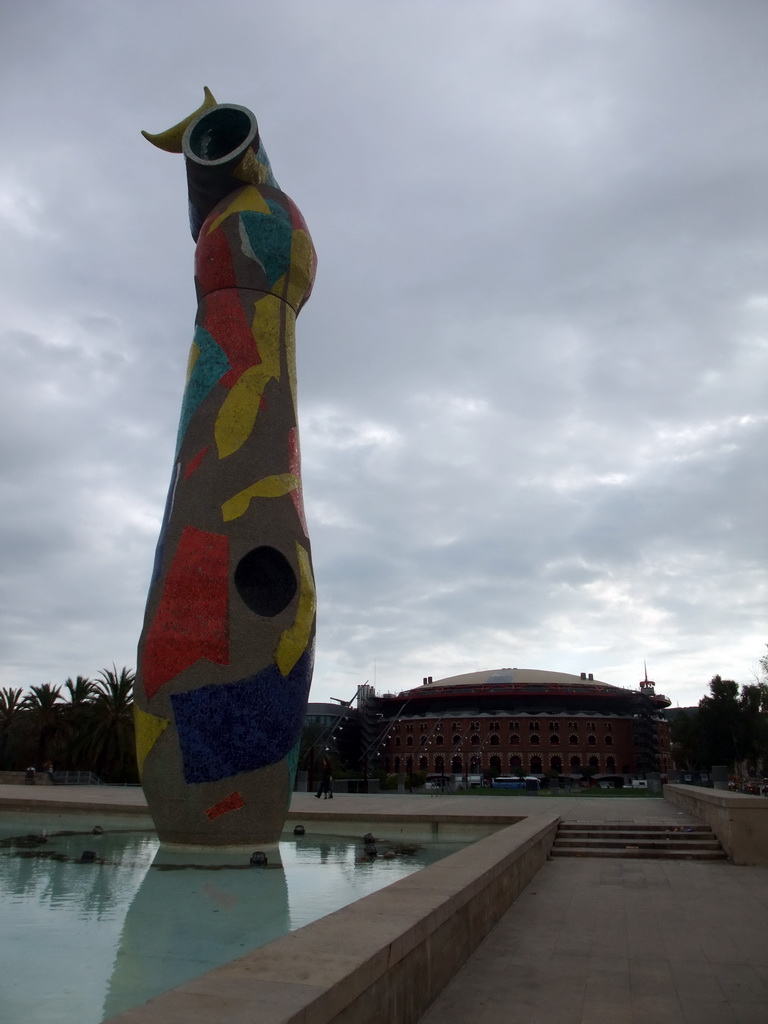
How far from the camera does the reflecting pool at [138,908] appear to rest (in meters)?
4.93

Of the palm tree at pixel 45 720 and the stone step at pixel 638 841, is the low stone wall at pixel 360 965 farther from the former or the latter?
the palm tree at pixel 45 720

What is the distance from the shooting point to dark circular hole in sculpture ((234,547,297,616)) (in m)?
12.0

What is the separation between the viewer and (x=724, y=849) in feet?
38.6

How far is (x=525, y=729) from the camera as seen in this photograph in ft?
278

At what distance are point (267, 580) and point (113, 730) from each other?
102ft

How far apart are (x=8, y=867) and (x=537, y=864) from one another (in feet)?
21.3

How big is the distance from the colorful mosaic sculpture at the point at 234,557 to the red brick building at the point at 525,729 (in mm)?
73560

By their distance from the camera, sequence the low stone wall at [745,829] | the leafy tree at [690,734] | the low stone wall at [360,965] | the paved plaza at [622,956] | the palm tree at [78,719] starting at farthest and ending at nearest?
1. the leafy tree at [690,734]
2. the palm tree at [78,719]
3. the low stone wall at [745,829]
4. the paved plaza at [622,956]
5. the low stone wall at [360,965]

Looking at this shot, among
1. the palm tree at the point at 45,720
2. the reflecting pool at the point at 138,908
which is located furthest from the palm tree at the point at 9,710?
the reflecting pool at the point at 138,908

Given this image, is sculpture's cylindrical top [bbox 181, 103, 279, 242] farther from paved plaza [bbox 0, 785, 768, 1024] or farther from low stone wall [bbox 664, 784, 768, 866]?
low stone wall [bbox 664, 784, 768, 866]

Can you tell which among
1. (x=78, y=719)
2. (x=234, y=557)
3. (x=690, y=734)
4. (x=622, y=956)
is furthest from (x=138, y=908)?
(x=690, y=734)

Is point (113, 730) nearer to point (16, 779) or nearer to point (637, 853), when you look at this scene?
point (16, 779)

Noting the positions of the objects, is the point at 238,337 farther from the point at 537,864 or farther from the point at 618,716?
the point at 618,716

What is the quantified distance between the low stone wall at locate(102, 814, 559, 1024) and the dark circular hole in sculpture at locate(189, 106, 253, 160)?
13271mm
